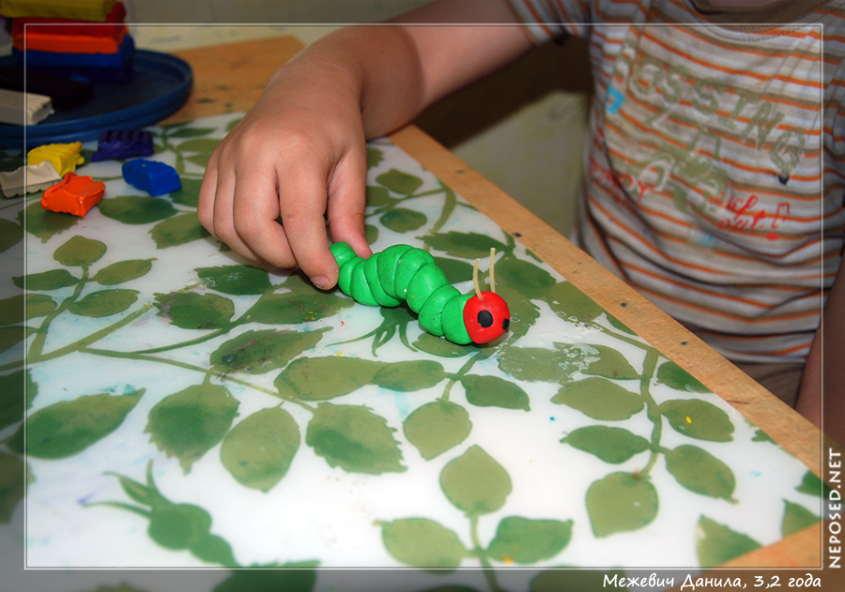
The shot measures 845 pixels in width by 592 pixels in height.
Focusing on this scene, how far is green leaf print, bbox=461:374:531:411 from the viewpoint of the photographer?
0.38 meters

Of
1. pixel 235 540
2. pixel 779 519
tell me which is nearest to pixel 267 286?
pixel 235 540

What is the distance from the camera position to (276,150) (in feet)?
1.60

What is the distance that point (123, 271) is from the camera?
0.50 m

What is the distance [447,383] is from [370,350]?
6 centimetres

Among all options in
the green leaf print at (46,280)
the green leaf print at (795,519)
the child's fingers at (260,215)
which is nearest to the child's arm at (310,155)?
the child's fingers at (260,215)

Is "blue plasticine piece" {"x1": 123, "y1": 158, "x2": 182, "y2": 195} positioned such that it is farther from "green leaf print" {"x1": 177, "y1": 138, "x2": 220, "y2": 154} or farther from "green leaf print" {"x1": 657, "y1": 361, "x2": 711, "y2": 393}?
"green leaf print" {"x1": 657, "y1": 361, "x2": 711, "y2": 393}

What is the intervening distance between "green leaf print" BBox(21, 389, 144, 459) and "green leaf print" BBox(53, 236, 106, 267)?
166 mm

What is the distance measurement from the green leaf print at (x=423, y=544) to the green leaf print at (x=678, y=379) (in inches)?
7.1

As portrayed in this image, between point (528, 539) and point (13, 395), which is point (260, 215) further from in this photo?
point (528, 539)

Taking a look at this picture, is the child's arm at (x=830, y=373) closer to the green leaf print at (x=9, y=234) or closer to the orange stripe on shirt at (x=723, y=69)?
the orange stripe on shirt at (x=723, y=69)

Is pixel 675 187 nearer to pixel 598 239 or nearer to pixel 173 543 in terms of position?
pixel 598 239

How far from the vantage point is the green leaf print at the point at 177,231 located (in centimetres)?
53

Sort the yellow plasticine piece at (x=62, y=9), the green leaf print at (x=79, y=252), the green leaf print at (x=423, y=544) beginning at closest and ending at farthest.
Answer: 1. the green leaf print at (x=423, y=544)
2. the green leaf print at (x=79, y=252)
3. the yellow plasticine piece at (x=62, y=9)

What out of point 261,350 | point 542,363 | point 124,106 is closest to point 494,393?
point 542,363
